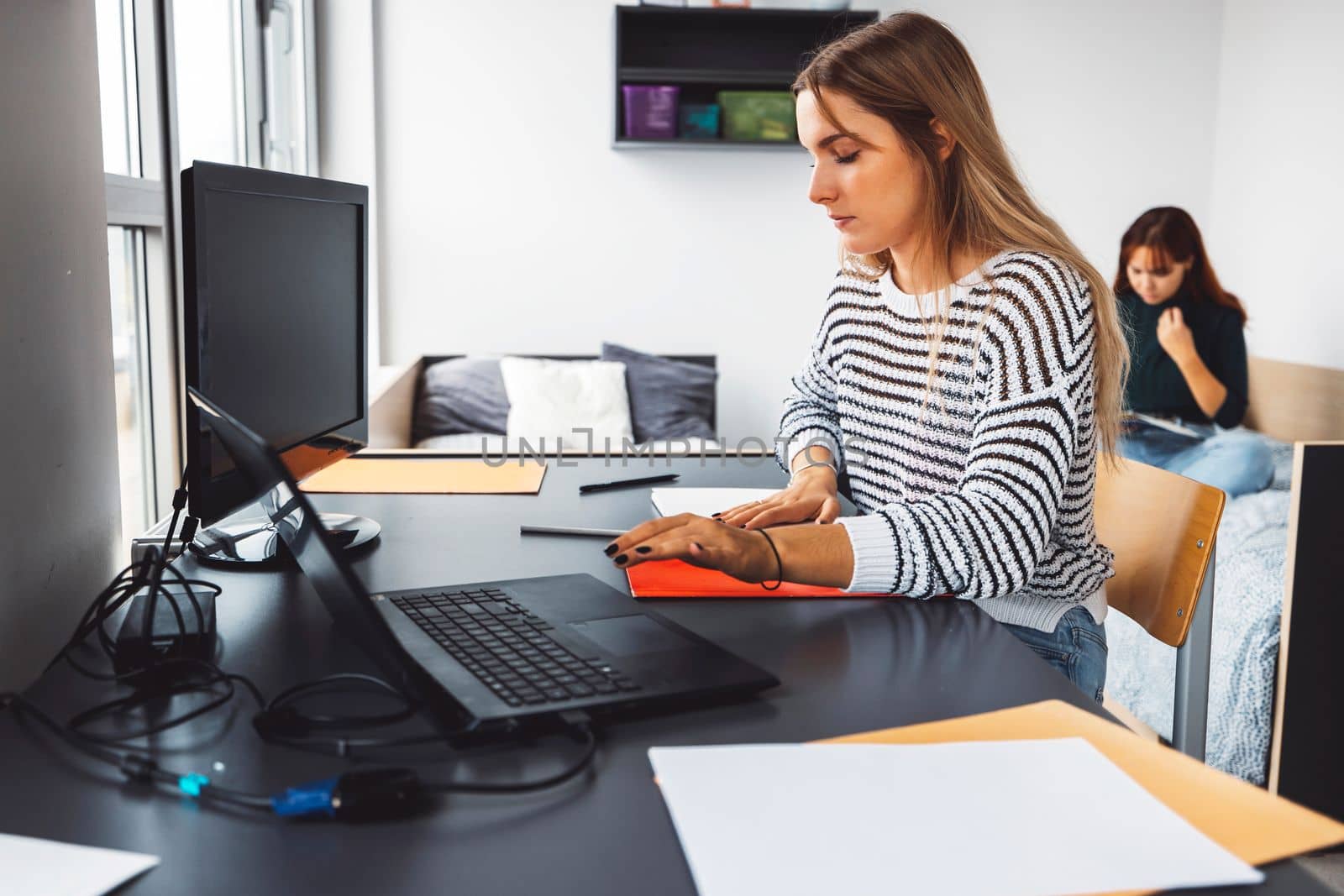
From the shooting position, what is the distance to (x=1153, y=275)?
3496 millimetres

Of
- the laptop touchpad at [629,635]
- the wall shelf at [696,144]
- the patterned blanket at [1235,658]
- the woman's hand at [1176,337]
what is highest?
the wall shelf at [696,144]

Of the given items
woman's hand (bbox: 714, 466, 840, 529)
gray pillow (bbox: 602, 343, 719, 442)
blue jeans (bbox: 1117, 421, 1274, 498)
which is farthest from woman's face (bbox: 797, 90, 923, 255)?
gray pillow (bbox: 602, 343, 719, 442)

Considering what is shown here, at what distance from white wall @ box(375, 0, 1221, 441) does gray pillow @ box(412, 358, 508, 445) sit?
29cm

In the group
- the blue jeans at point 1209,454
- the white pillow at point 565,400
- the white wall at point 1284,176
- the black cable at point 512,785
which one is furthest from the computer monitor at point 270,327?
the white wall at point 1284,176

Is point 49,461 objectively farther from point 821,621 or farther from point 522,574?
point 821,621

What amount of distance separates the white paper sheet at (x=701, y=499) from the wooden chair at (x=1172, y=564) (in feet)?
1.49

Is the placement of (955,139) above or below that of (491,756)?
above

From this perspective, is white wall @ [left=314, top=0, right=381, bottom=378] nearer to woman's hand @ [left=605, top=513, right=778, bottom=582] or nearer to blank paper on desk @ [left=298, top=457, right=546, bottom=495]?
blank paper on desk @ [left=298, top=457, right=546, bottom=495]

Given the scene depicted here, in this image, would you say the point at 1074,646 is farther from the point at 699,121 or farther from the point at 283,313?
the point at 699,121

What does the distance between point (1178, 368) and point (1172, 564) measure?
233 centimetres

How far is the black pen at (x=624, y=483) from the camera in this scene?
1.51 metres

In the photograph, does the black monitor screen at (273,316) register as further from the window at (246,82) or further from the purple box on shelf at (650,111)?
the purple box on shelf at (650,111)

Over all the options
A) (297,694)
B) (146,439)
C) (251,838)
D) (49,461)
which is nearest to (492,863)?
(251,838)

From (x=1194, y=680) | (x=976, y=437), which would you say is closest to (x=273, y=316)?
(x=976, y=437)
